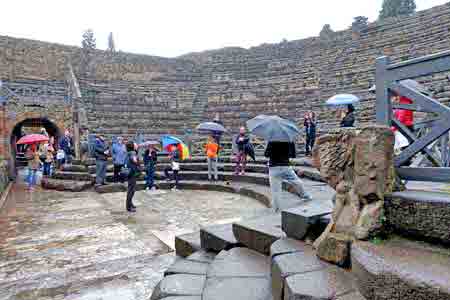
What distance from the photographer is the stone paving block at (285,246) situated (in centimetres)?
Result: 250

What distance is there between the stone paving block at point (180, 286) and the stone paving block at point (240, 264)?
0.13 meters

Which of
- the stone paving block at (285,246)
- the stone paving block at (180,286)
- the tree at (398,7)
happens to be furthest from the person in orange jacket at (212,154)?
the tree at (398,7)

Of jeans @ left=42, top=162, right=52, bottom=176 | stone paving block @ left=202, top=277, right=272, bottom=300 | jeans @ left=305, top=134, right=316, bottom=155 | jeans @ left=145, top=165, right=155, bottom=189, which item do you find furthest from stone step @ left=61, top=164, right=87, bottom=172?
stone paving block @ left=202, top=277, right=272, bottom=300

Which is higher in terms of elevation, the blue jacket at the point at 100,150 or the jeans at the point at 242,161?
the blue jacket at the point at 100,150

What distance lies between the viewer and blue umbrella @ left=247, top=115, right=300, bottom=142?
468 centimetres

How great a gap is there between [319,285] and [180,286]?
1296 mm

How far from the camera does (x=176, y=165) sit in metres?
9.49

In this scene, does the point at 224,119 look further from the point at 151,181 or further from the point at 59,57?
the point at 59,57

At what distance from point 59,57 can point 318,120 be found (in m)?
16.4

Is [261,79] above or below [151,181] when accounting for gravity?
above

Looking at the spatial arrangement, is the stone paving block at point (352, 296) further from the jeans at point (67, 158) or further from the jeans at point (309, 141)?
the jeans at point (67, 158)

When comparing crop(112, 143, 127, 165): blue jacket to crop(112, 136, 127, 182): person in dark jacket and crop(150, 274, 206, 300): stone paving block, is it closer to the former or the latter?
crop(112, 136, 127, 182): person in dark jacket

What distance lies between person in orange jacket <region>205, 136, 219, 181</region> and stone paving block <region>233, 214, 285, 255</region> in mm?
5994

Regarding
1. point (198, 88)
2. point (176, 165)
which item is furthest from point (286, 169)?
point (198, 88)
